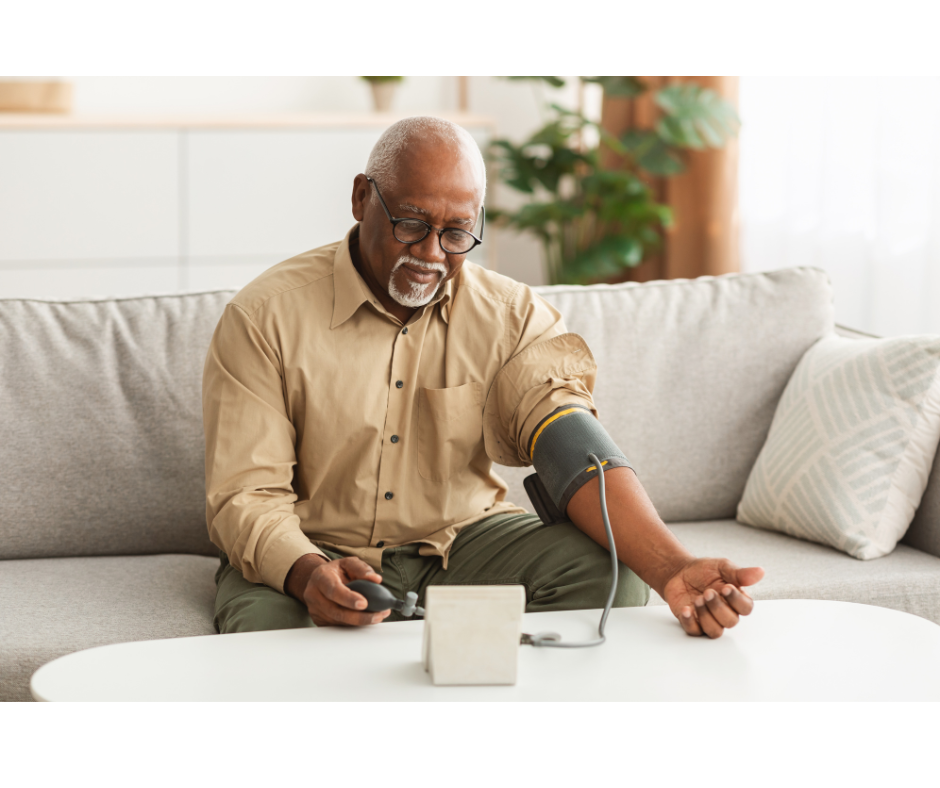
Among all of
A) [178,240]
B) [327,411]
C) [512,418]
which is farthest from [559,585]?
[178,240]

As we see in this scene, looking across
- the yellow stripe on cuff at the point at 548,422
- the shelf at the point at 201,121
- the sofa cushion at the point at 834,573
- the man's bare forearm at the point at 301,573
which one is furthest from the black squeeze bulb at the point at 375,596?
the shelf at the point at 201,121

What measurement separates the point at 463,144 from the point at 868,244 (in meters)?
1.96

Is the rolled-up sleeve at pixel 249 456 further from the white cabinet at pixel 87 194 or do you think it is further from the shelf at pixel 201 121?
the white cabinet at pixel 87 194

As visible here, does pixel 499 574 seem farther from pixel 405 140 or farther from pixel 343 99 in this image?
pixel 343 99

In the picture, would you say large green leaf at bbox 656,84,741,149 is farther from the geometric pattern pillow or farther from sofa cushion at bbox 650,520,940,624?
sofa cushion at bbox 650,520,940,624

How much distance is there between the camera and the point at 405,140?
1.42 metres

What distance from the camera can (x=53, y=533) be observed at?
1.78 m

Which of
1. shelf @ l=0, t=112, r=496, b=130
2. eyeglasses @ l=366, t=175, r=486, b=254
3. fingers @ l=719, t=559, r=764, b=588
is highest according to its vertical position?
shelf @ l=0, t=112, r=496, b=130

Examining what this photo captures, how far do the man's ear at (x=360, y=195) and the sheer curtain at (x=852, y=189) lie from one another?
73.3 inches

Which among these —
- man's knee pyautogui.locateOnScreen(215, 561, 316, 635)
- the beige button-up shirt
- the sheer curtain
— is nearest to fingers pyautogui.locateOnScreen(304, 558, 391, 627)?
man's knee pyautogui.locateOnScreen(215, 561, 316, 635)

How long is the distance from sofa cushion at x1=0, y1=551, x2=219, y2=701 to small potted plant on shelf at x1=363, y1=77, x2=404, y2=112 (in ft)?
8.77

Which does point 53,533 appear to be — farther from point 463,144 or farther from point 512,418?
point 463,144

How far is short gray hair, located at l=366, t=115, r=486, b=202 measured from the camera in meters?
1.42

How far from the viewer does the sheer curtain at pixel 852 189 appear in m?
2.75
